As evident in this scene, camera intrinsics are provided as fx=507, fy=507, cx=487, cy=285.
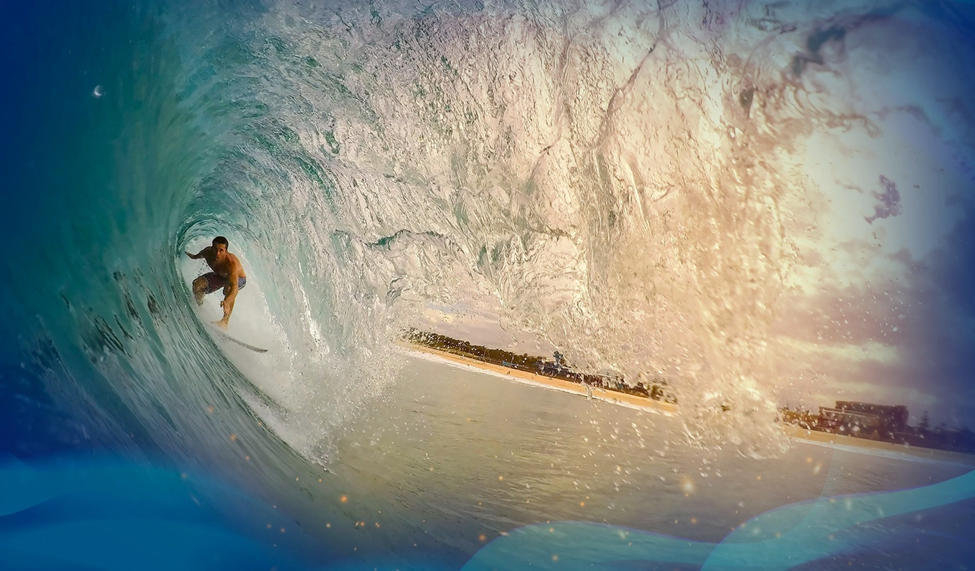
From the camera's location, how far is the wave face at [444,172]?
2.67 meters

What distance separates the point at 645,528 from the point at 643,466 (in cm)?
308

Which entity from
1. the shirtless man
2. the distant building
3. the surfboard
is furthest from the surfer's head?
the distant building

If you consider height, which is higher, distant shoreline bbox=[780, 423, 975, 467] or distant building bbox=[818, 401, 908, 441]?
distant building bbox=[818, 401, 908, 441]

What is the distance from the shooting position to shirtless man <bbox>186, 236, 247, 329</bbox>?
413 cm

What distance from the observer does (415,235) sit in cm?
429

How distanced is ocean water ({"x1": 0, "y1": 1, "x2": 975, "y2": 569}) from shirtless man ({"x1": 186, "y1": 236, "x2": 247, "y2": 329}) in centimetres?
20

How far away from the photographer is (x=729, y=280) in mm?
3162

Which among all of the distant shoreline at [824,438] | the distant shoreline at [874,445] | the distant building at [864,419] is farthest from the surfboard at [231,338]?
the distant building at [864,419]

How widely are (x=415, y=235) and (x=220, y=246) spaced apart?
1527 mm

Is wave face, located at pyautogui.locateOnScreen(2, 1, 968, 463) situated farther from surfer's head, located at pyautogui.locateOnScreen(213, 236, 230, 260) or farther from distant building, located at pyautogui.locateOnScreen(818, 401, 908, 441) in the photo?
distant building, located at pyautogui.locateOnScreen(818, 401, 908, 441)

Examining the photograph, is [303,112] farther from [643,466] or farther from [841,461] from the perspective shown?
[643,466]

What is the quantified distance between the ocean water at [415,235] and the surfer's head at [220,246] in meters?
0.34

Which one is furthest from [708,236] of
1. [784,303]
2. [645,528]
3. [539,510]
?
[645,528]

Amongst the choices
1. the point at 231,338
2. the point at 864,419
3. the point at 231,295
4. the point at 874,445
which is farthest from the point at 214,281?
the point at 874,445
